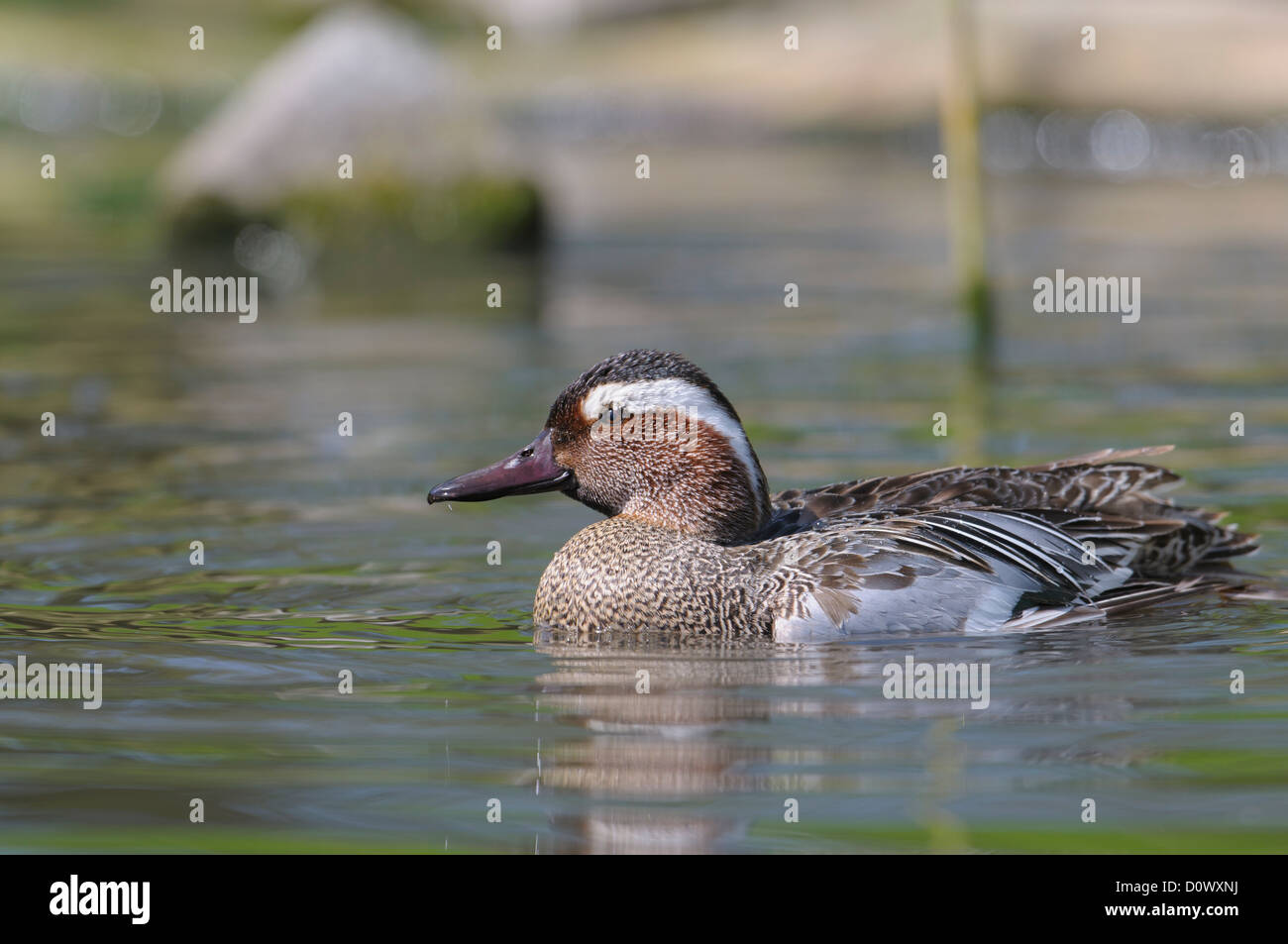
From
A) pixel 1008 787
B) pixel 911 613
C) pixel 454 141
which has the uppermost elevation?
pixel 454 141

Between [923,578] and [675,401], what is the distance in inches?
44.4

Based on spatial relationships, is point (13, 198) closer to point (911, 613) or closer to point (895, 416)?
point (895, 416)

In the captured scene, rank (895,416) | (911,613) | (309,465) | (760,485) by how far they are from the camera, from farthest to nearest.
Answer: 1. (895,416)
2. (309,465)
3. (760,485)
4. (911,613)

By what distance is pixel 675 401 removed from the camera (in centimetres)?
759

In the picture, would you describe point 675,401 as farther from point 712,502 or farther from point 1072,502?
point 1072,502

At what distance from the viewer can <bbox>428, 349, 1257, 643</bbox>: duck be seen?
288 inches

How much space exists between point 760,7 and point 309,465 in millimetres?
22884

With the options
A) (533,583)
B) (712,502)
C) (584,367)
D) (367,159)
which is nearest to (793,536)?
(712,502)

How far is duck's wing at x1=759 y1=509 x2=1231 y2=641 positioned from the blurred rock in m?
11.5

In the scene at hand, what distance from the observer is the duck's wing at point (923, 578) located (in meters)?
7.27

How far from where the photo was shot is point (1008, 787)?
224 inches

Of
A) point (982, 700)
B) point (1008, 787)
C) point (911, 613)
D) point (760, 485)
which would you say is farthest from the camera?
point (760, 485)

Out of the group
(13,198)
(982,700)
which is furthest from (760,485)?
(13,198)

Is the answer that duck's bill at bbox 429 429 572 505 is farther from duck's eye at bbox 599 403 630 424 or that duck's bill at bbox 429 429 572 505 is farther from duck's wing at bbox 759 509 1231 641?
duck's wing at bbox 759 509 1231 641
